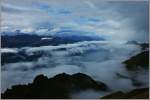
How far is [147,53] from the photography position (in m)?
2.99

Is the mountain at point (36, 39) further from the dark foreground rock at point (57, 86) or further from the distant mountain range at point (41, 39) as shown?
the dark foreground rock at point (57, 86)

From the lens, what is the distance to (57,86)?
2975 mm

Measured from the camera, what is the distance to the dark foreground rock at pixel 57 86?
9.68ft

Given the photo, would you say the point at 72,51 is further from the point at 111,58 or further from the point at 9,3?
the point at 9,3

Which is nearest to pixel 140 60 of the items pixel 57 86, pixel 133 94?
pixel 133 94

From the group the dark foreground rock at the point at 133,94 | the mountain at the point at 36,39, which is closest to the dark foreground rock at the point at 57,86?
the dark foreground rock at the point at 133,94

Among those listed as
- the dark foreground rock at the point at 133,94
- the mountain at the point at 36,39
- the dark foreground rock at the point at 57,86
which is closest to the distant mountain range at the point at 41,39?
the mountain at the point at 36,39

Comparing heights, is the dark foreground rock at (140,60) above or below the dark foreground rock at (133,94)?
above

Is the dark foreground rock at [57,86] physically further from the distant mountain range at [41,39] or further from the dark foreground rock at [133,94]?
the distant mountain range at [41,39]

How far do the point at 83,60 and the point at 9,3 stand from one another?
2.79ft

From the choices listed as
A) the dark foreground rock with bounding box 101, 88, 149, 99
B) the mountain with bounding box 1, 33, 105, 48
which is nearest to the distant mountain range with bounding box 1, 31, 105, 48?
the mountain with bounding box 1, 33, 105, 48

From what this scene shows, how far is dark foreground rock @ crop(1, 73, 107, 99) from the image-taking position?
295 centimetres

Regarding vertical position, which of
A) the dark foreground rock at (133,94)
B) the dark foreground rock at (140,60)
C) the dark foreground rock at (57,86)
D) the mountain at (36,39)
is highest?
the mountain at (36,39)

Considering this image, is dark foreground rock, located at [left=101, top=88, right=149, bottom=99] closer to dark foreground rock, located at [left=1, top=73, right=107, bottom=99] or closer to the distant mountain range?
dark foreground rock, located at [left=1, top=73, right=107, bottom=99]
